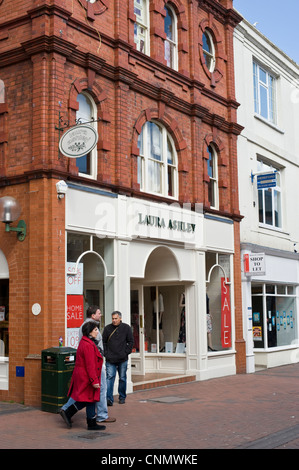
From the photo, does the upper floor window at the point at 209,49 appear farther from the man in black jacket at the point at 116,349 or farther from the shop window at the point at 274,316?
the man in black jacket at the point at 116,349

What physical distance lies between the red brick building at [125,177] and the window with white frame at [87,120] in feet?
0.11

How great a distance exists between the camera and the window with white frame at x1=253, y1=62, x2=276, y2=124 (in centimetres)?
2173

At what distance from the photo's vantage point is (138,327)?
1644 centimetres

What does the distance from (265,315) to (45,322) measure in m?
10.1

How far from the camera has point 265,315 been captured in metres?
19.9

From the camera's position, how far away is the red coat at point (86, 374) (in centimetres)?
927

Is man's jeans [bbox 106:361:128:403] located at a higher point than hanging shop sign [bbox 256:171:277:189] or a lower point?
lower

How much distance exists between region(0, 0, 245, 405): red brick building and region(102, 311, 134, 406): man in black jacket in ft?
2.91

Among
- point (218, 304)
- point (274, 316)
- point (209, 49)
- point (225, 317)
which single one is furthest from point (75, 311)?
point (209, 49)

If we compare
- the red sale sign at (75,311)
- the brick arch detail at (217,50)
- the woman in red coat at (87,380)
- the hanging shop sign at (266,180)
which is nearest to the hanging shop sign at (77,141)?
the red sale sign at (75,311)

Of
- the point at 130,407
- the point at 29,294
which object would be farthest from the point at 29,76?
the point at 130,407

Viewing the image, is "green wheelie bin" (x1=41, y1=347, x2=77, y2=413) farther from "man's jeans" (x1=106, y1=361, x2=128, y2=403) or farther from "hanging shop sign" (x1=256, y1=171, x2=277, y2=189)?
"hanging shop sign" (x1=256, y1=171, x2=277, y2=189)

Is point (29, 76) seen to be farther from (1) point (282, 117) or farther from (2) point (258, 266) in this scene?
(1) point (282, 117)

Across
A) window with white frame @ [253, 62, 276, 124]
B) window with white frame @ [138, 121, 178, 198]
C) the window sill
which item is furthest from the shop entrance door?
window with white frame @ [253, 62, 276, 124]
